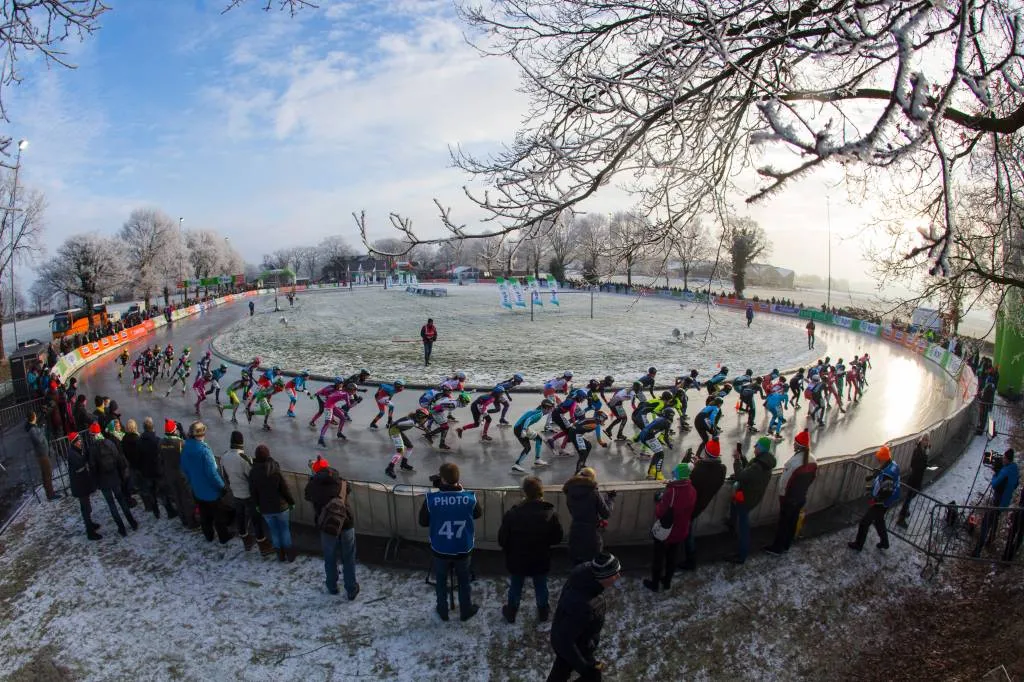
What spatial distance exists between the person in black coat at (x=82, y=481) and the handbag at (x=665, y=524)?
715cm

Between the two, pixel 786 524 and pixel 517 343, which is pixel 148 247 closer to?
pixel 517 343

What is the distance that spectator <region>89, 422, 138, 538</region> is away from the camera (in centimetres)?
706

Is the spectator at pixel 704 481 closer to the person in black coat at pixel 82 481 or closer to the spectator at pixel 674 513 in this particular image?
the spectator at pixel 674 513

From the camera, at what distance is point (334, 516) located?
541 cm

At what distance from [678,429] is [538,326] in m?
18.4

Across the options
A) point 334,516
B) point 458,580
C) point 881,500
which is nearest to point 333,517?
point 334,516

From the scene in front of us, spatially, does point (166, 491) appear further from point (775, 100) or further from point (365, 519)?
point (775, 100)

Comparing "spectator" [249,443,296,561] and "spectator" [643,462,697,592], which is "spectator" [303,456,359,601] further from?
"spectator" [643,462,697,592]

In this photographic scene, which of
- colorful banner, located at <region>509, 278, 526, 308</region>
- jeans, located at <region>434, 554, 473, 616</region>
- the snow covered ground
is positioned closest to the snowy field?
colorful banner, located at <region>509, 278, 526, 308</region>

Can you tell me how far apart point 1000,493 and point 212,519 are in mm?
9981

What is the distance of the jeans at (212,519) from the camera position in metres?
6.72

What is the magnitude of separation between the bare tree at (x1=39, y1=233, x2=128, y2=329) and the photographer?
45.9 m

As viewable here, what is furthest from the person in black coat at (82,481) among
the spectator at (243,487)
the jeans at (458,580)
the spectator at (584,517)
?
the spectator at (584,517)

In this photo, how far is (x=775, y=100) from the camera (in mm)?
3535
